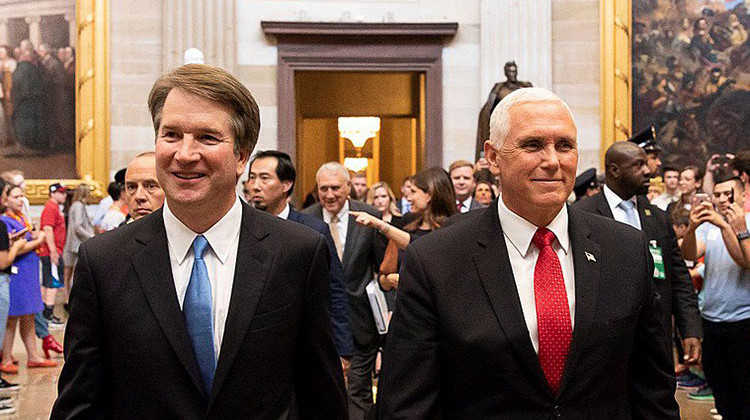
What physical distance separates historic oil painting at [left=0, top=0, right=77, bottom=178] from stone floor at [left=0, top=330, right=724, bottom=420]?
18.0 feet

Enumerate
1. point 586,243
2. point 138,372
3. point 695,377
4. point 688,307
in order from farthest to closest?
1. point 695,377
2. point 688,307
3. point 586,243
4. point 138,372

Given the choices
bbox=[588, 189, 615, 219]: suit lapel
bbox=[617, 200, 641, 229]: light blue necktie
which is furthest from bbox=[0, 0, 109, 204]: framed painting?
bbox=[617, 200, 641, 229]: light blue necktie

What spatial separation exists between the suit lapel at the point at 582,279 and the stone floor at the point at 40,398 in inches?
210

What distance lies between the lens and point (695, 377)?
9320mm

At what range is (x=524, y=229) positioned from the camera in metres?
2.99

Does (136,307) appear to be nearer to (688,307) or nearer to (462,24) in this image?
(688,307)

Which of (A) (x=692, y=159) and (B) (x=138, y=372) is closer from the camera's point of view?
(B) (x=138, y=372)

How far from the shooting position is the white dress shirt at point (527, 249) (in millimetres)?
2932

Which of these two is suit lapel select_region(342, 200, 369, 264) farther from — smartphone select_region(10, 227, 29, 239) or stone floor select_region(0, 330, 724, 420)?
smartphone select_region(10, 227, 29, 239)

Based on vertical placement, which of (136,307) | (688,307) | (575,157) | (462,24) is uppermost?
(462,24)

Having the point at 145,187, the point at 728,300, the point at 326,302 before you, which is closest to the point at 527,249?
the point at 326,302

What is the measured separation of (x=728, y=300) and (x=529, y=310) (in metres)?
4.11

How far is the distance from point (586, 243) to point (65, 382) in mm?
1525

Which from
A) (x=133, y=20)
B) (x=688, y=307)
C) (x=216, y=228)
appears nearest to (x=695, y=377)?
(x=688, y=307)
